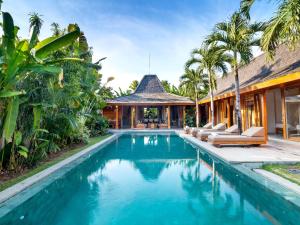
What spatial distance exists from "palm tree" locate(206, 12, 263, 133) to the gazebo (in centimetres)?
1120

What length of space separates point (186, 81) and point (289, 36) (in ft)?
53.8

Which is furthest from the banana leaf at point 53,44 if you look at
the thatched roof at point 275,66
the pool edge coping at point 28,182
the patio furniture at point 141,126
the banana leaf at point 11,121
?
the patio furniture at point 141,126

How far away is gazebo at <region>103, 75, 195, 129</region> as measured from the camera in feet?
79.0

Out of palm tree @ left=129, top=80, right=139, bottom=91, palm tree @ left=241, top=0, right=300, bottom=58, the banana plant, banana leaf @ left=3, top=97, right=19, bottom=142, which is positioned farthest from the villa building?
palm tree @ left=129, top=80, right=139, bottom=91

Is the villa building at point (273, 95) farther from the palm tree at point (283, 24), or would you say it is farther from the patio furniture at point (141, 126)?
the patio furniture at point (141, 126)

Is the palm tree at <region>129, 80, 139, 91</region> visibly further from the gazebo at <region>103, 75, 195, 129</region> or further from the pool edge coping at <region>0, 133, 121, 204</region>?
the pool edge coping at <region>0, 133, 121, 204</region>

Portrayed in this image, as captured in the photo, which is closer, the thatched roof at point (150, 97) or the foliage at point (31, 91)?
the foliage at point (31, 91)

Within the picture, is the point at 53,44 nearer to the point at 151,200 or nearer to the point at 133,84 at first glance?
the point at 151,200

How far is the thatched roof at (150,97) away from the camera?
23844mm

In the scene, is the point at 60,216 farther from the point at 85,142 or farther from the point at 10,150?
the point at 85,142

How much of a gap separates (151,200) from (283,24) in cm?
690

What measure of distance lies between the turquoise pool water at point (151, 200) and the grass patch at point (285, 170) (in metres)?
0.75

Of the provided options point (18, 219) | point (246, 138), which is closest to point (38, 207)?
point (18, 219)

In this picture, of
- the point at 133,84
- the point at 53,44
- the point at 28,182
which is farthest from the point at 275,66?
the point at 133,84
